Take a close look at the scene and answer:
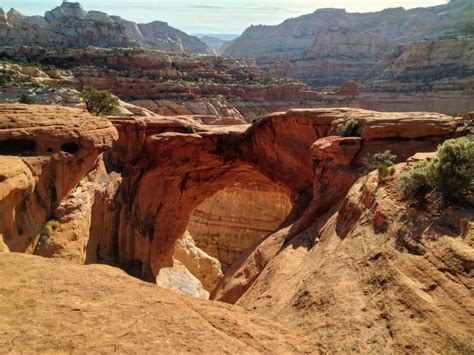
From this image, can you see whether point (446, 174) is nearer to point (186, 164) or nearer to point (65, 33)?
point (186, 164)

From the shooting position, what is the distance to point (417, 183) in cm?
1040

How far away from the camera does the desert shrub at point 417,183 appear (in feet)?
33.5

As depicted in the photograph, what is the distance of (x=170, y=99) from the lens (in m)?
61.8

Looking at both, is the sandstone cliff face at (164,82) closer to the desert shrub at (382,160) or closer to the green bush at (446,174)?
the desert shrub at (382,160)

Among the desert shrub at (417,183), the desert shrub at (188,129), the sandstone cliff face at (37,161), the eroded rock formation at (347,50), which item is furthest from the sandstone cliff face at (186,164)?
the eroded rock formation at (347,50)

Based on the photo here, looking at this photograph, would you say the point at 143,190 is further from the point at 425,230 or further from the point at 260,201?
the point at 425,230

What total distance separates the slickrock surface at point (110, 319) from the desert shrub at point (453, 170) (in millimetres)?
5010

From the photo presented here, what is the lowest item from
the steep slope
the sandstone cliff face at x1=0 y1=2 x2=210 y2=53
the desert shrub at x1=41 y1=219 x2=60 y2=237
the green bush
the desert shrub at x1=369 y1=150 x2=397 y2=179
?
the desert shrub at x1=41 y1=219 x2=60 y2=237

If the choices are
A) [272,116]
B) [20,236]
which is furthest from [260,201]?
[20,236]

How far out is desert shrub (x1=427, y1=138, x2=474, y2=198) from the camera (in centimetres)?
956

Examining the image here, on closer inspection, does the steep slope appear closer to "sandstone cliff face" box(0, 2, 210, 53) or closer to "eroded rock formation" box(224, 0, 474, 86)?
"eroded rock formation" box(224, 0, 474, 86)

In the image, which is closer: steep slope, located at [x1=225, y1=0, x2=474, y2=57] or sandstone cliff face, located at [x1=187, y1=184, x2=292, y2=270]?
sandstone cliff face, located at [x1=187, y1=184, x2=292, y2=270]

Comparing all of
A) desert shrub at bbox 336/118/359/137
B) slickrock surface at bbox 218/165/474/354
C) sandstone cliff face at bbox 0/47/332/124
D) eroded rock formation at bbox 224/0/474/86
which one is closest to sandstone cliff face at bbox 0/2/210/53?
sandstone cliff face at bbox 0/47/332/124

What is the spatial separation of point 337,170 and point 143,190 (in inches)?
457
